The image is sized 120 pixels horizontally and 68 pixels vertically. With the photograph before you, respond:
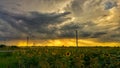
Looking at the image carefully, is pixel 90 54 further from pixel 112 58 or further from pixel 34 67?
pixel 34 67

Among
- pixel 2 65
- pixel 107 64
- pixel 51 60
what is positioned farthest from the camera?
pixel 2 65

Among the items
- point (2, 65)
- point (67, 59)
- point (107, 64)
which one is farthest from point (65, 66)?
point (2, 65)

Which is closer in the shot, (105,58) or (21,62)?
(105,58)

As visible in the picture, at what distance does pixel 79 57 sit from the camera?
73.2 ft

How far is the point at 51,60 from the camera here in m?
23.2

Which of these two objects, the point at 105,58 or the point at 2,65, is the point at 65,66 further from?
the point at 2,65

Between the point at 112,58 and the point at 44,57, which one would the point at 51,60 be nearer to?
the point at 44,57

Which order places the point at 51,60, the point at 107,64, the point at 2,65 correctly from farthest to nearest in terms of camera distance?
the point at 2,65, the point at 51,60, the point at 107,64

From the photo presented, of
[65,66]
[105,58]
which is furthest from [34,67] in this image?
[105,58]

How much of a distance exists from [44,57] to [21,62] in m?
1.42

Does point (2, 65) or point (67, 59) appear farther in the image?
point (2, 65)

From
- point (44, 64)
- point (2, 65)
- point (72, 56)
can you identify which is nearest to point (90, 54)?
point (72, 56)

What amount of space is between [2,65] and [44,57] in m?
3.28

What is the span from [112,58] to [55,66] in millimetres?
3256
